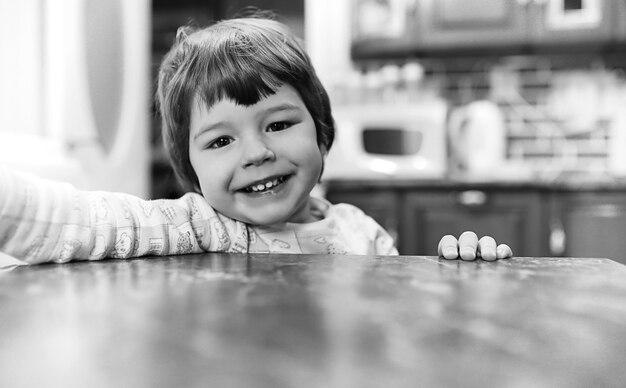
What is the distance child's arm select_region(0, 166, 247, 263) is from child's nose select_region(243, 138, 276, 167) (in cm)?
13

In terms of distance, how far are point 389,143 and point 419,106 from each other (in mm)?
207

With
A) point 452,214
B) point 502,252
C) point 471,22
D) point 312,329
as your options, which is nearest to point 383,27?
point 471,22

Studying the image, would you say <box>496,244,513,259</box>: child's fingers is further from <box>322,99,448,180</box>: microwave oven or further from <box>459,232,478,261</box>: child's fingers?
<box>322,99,448,180</box>: microwave oven

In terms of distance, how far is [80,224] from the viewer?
59cm

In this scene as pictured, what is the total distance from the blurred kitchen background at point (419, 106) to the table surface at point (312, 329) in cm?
131

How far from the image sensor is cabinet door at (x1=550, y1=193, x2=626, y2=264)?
2.34 metres

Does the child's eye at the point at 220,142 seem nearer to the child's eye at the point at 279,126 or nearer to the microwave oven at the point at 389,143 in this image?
the child's eye at the point at 279,126

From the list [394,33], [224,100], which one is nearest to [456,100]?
[394,33]

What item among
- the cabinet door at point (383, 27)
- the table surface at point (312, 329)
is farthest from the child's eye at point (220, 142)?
the cabinet door at point (383, 27)

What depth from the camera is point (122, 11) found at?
2152 millimetres

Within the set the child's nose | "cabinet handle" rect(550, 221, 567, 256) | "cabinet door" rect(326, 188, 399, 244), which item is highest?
the child's nose

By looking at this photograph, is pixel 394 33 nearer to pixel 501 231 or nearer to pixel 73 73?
pixel 501 231

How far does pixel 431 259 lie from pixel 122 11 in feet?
6.30

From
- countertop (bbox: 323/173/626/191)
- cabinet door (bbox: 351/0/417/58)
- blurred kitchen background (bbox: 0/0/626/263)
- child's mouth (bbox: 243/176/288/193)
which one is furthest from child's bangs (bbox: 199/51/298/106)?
cabinet door (bbox: 351/0/417/58)
